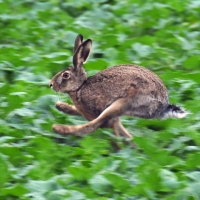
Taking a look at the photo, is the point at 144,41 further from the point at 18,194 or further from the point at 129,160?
the point at 18,194

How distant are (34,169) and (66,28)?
3.62 meters

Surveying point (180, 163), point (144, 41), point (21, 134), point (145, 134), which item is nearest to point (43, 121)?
point (21, 134)

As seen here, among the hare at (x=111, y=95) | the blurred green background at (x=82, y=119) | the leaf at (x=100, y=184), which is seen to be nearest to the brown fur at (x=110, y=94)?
the hare at (x=111, y=95)

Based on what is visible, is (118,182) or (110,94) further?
(110,94)

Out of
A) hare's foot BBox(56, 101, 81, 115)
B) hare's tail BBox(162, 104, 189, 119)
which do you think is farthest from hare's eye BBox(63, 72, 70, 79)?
hare's tail BBox(162, 104, 189, 119)

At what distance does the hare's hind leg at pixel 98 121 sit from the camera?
727 cm

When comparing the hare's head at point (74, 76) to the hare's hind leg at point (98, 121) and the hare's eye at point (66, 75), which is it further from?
the hare's hind leg at point (98, 121)

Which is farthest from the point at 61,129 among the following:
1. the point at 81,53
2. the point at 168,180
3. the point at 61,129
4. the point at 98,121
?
the point at 168,180

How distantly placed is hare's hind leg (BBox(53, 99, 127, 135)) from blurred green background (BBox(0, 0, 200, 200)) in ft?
0.26

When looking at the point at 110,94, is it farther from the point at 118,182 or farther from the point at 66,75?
the point at 118,182

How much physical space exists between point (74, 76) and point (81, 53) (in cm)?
20

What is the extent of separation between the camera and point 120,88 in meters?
7.38

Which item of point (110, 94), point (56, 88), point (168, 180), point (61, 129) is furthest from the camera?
point (56, 88)

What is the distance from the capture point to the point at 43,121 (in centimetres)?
750
